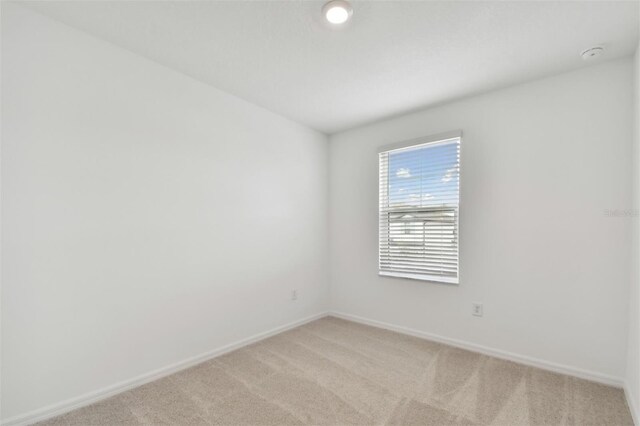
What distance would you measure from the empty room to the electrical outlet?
41 mm

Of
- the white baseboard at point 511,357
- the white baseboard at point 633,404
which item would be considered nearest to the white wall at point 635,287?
the white baseboard at point 633,404

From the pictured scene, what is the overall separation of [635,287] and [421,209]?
168 cm

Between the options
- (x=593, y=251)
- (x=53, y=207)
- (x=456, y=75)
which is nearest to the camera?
(x=53, y=207)

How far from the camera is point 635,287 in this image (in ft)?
6.52

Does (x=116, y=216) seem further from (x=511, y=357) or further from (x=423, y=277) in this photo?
(x=511, y=357)

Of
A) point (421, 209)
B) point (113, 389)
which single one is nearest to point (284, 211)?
point (421, 209)

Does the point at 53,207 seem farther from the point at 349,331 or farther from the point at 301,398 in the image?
the point at 349,331

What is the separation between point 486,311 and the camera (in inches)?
108

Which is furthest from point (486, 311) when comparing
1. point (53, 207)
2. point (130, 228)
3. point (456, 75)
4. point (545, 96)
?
point (53, 207)

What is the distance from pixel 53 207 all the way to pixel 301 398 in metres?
2.07

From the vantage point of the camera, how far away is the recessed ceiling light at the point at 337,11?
1.66 meters

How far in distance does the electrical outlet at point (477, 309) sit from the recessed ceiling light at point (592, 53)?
7.15ft

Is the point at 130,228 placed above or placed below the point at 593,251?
above

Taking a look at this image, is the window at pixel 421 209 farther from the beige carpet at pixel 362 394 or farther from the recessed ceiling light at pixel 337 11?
the recessed ceiling light at pixel 337 11
